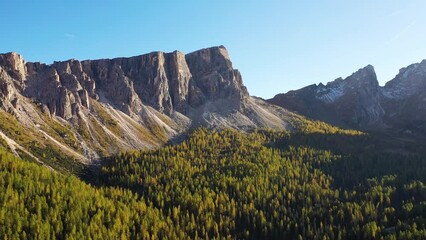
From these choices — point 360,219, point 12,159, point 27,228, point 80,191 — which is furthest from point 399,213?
point 12,159

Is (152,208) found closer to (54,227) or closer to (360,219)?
(54,227)

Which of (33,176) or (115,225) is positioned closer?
(115,225)

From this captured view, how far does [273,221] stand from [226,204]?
22.3 metres

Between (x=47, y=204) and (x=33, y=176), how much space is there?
75.5ft

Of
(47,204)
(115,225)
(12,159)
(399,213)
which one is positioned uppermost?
(12,159)

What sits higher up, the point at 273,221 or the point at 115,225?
the point at 115,225

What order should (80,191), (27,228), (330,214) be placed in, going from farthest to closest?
1. (330,214)
2. (80,191)
3. (27,228)

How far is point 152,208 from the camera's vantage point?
189m

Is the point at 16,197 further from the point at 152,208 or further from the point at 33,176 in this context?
the point at 152,208

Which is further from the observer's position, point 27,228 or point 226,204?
point 226,204

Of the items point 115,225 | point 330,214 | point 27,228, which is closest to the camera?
point 27,228

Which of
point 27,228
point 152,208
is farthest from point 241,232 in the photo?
point 27,228

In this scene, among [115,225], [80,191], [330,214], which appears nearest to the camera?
[115,225]

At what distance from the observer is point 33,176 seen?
588ft
